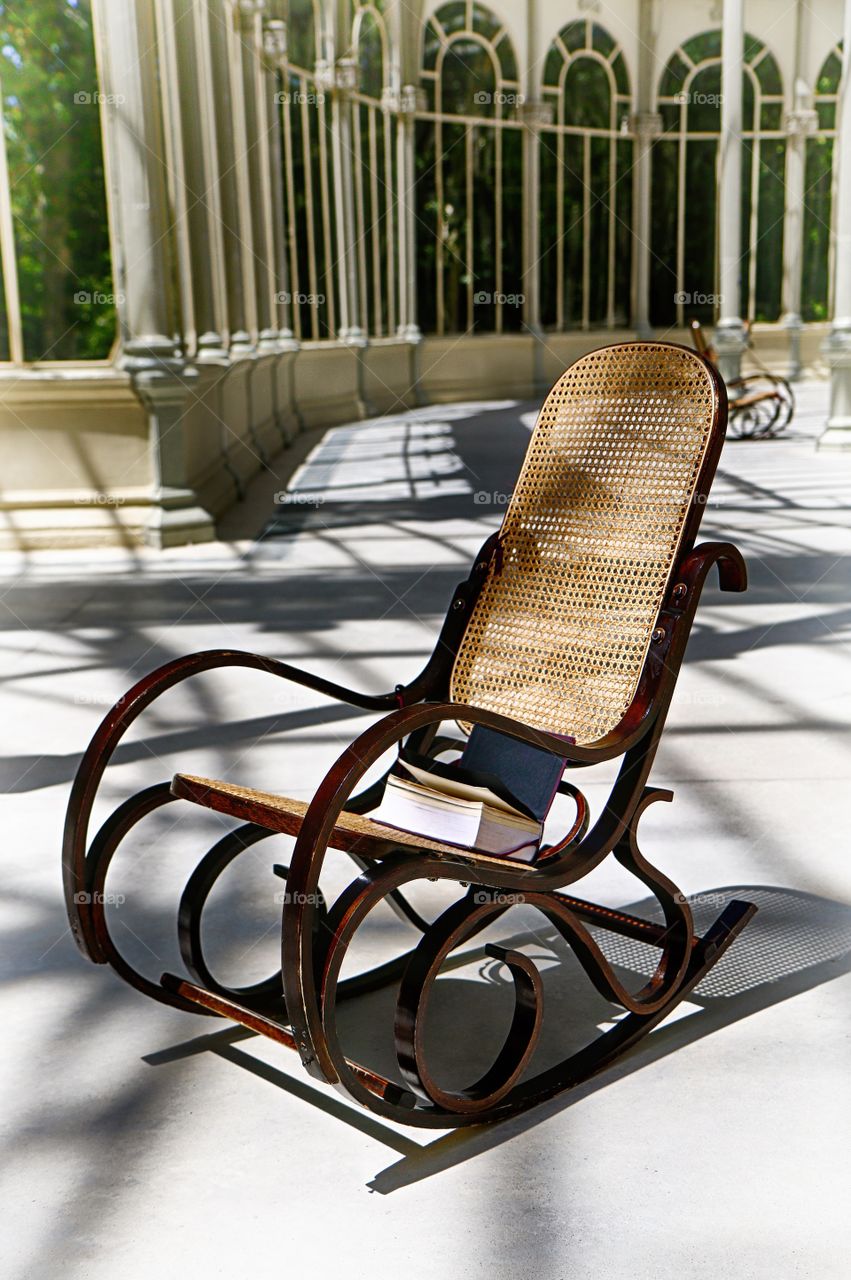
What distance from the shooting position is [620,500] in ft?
8.71

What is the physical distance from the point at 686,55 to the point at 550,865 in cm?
2109

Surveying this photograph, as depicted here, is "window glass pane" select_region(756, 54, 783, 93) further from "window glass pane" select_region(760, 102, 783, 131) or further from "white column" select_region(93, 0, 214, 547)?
"white column" select_region(93, 0, 214, 547)

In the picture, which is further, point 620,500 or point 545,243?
point 545,243

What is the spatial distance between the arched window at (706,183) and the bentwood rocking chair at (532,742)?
19.4m

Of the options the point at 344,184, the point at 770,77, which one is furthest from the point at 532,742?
the point at 770,77

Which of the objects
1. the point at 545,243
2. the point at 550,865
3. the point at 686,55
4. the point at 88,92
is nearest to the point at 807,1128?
the point at 550,865

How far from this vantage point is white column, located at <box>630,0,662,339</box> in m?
20.6

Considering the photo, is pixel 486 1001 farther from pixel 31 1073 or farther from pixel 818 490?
pixel 818 490

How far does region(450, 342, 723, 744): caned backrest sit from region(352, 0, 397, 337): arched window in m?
13.5

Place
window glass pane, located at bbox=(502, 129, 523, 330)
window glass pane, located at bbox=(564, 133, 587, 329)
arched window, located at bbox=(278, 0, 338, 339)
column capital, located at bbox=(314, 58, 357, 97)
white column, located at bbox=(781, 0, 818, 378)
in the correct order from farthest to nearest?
1. white column, located at bbox=(781, 0, 818, 378)
2. window glass pane, located at bbox=(564, 133, 587, 329)
3. window glass pane, located at bbox=(502, 129, 523, 330)
4. column capital, located at bbox=(314, 58, 357, 97)
5. arched window, located at bbox=(278, 0, 338, 339)

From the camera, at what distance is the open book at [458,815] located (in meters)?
2.22

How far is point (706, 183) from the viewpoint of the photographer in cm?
2139

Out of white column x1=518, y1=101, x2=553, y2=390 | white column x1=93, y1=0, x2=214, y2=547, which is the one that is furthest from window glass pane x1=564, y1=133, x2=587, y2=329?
white column x1=93, y1=0, x2=214, y2=547

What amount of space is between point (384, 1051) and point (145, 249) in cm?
576
